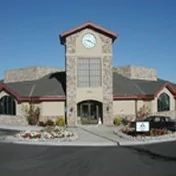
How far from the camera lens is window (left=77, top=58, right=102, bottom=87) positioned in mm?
32469

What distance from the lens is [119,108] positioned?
33625mm

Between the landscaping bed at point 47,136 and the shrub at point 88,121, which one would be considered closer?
the landscaping bed at point 47,136

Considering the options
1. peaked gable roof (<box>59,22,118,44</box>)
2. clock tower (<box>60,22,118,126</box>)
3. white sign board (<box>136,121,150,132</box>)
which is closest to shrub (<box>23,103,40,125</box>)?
clock tower (<box>60,22,118,126</box>)

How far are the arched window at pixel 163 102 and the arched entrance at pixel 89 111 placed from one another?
7.38 metres

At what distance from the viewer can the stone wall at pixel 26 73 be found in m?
44.6

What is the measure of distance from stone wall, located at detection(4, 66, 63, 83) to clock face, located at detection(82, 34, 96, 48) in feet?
45.7

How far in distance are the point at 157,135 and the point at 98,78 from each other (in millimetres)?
12090

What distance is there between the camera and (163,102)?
36500 millimetres

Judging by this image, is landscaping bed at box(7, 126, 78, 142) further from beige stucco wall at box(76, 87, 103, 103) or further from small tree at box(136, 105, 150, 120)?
small tree at box(136, 105, 150, 120)

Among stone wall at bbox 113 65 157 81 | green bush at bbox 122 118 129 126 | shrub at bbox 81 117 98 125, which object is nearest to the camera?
green bush at bbox 122 118 129 126

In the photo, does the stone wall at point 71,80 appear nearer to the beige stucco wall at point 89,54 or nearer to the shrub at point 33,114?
the beige stucco wall at point 89,54

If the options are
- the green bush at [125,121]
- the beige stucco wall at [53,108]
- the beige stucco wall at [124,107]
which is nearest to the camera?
the green bush at [125,121]

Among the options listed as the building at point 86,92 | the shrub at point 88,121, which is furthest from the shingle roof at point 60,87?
the shrub at point 88,121

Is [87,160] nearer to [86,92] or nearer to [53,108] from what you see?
[86,92]
